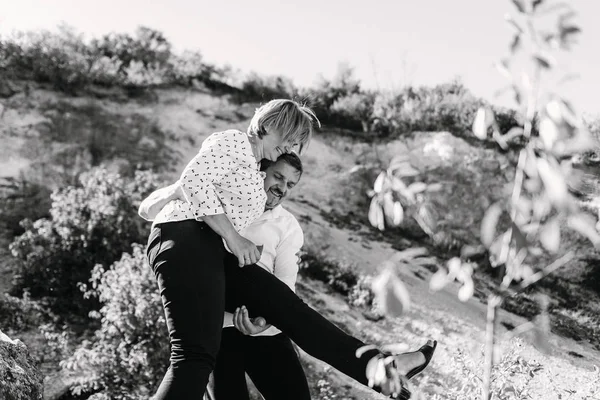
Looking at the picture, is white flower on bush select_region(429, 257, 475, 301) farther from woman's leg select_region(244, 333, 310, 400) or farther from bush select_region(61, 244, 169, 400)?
bush select_region(61, 244, 169, 400)

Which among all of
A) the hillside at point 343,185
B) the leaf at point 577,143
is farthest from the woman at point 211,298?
the hillside at point 343,185

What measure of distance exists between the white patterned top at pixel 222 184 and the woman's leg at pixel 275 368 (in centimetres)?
46

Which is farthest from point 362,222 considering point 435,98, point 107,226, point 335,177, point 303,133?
point 303,133

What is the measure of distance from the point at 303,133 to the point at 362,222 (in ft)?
12.5

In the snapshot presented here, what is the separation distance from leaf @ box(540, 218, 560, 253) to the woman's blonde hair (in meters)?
1.23

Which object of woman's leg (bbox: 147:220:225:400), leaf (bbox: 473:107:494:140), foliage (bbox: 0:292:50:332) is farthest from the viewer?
foliage (bbox: 0:292:50:332)

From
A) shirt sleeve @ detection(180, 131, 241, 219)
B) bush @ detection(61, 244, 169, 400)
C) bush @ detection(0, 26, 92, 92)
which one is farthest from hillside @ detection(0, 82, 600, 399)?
shirt sleeve @ detection(180, 131, 241, 219)

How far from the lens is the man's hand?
2055 mm

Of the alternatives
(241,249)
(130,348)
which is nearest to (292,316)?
(241,249)

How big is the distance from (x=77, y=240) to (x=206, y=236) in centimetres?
328

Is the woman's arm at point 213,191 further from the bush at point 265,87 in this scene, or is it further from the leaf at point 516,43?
the bush at point 265,87

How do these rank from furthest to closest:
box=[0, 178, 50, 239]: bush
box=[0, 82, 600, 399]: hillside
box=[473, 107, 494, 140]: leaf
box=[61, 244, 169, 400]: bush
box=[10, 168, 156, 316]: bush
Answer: box=[0, 178, 50, 239]: bush → box=[10, 168, 156, 316]: bush → box=[0, 82, 600, 399]: hillside → box=[61, 244, 169, 400]: bush → box=[473, 107, 494, 140]: leaf

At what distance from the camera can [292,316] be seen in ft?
6.57

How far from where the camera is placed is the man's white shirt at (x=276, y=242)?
92.4 inches
